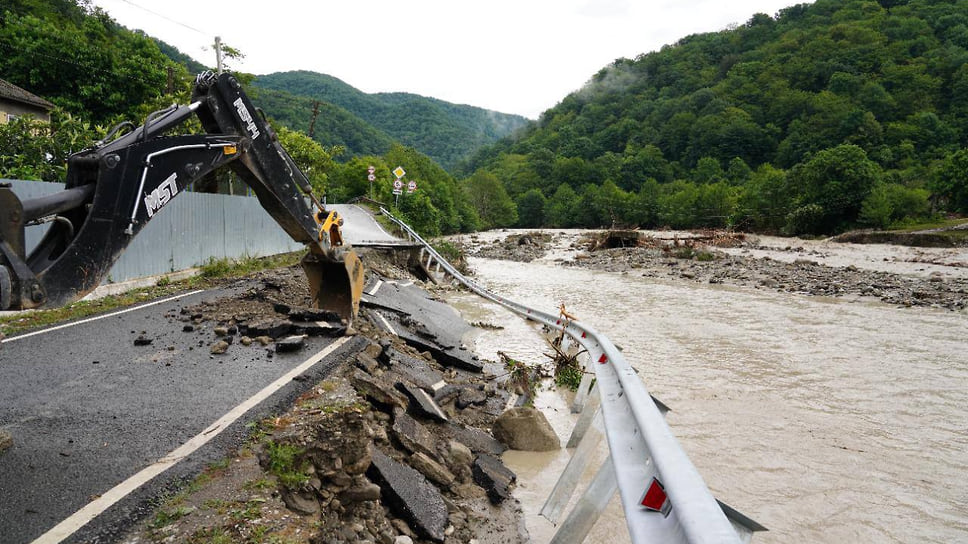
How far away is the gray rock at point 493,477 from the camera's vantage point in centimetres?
464

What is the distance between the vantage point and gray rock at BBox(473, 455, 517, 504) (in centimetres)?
464

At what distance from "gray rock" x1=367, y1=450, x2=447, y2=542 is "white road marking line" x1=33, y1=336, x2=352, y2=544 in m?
1.26

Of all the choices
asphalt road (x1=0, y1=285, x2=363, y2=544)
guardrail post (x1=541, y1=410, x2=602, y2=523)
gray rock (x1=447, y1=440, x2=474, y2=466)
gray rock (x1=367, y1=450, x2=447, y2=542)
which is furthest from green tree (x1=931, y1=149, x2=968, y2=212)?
gray rock (x1=367, y1=450, x2=447, y2=542)

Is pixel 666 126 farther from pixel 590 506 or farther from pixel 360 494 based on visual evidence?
pixel 590 506

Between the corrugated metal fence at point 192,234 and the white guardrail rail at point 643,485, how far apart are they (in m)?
10.1

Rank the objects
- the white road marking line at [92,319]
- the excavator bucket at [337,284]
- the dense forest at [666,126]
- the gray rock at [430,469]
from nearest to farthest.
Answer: the gray rock at [430,469] < the white road marking line at [92,319] < the excavator bucket at [337,284] < the dense forest at [666,126]

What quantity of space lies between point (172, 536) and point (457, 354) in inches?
238

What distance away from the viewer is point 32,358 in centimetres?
586

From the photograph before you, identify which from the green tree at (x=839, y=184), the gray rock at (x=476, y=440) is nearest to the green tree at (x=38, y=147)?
the gray rock at (x=476, y=440)

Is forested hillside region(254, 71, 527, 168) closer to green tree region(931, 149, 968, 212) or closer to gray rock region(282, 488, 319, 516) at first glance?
green tree region(931, 149, 968, 212)

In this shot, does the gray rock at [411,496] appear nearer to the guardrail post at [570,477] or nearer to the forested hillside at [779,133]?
the guardrail post at [570,477]

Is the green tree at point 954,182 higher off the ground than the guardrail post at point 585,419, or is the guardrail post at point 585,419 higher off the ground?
the green tree at point 954,182

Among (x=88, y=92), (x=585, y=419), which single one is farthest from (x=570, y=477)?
(x=88, y=92)

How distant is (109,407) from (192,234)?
10.6m
